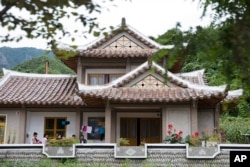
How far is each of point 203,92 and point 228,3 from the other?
453 inches

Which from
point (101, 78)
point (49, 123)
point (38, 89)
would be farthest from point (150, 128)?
point (38, 89)

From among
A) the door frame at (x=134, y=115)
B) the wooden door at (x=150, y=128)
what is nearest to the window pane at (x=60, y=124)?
the door frame at (x=134, y=115)

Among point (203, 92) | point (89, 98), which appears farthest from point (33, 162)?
point (203, 92)

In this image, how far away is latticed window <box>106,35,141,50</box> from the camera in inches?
715

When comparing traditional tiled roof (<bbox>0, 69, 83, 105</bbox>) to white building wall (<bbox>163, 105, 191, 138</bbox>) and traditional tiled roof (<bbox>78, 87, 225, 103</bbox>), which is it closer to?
traditional tiled roof (<bbox>78, 87, 225, 103</bbox>)

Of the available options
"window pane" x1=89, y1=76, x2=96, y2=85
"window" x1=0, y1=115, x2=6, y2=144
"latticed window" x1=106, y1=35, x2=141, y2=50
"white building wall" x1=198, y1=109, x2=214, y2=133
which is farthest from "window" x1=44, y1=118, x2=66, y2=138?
"white building wall" x1=198, y1=109, x2=214, y2=133

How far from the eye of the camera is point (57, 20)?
408 centimetres

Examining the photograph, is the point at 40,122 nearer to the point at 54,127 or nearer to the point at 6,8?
the point at 54,127

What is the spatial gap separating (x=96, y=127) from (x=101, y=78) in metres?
2.41

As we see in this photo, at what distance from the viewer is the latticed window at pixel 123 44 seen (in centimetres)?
1816

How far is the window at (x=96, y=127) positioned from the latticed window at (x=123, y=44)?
3.40 m

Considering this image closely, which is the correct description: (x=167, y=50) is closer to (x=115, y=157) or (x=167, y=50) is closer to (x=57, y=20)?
(x=57, y=20)

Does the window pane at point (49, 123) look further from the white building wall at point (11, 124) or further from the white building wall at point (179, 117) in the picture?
the white building wall at point (179, 117)

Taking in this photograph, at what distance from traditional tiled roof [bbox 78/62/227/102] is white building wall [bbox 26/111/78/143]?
2548mm
